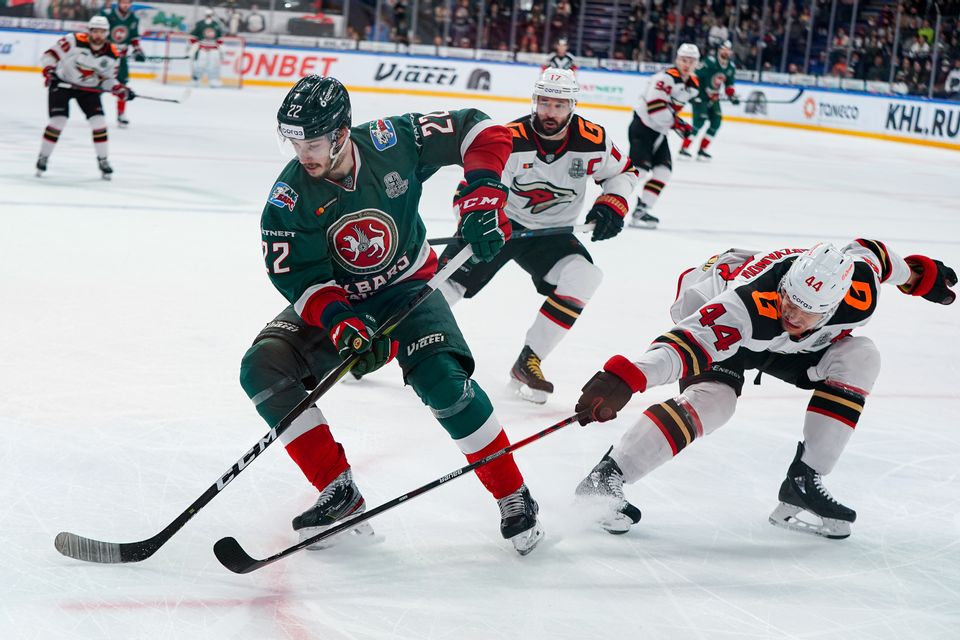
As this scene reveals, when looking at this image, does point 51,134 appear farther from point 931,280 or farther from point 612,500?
point 931,280

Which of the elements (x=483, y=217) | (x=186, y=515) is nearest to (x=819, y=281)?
(x=483, y=217)

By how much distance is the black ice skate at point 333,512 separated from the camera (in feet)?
8.20

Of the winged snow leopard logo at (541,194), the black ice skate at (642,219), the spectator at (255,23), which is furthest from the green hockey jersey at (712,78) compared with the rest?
the winged snow leopard logo at (541,194)

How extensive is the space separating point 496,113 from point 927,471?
39.9 feet

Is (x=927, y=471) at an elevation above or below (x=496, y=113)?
below

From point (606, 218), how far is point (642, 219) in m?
3.43

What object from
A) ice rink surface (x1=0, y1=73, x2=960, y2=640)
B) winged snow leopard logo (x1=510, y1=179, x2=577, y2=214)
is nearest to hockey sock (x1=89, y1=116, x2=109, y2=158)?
ice rink surface (x1=0, y1=73, x2=960, y2=640)

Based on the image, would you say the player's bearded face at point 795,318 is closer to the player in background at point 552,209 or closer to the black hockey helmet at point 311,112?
the black hockey helmet at point 311,112

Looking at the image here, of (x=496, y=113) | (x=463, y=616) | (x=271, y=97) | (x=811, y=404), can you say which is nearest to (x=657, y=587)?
(x=463, y=616)

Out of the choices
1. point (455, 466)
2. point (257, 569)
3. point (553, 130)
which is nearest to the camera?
point (257, 569)

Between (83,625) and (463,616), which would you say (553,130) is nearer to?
(463,616)

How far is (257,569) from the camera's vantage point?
92.3 inches

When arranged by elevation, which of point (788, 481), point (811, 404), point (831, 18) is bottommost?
point (788, 481)

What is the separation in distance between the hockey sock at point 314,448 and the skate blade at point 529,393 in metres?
1.28
